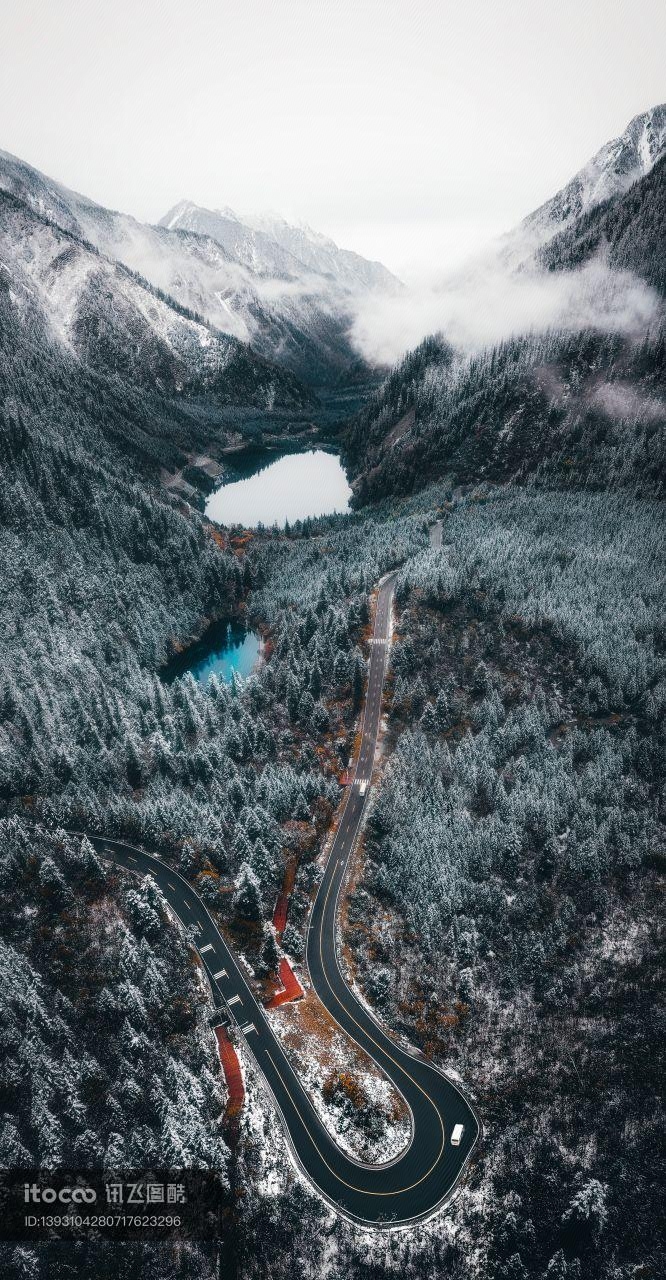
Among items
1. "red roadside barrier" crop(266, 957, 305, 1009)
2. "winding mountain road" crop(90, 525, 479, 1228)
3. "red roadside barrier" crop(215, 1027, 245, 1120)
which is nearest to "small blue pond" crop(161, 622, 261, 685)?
"winding mountain road" crop(90, 525, 479, 1228)

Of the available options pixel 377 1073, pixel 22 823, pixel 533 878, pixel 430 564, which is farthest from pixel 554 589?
pixel 22 823

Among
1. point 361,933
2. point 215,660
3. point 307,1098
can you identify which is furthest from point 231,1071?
point 215,660

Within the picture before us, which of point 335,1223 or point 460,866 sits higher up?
point 460,866

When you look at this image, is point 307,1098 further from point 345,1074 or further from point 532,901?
point 532,901

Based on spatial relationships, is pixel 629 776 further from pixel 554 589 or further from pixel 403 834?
pixel 554 589

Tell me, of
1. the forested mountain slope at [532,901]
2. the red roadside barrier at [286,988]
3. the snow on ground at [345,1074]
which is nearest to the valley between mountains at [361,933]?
the snow on ground at [345,1074]
